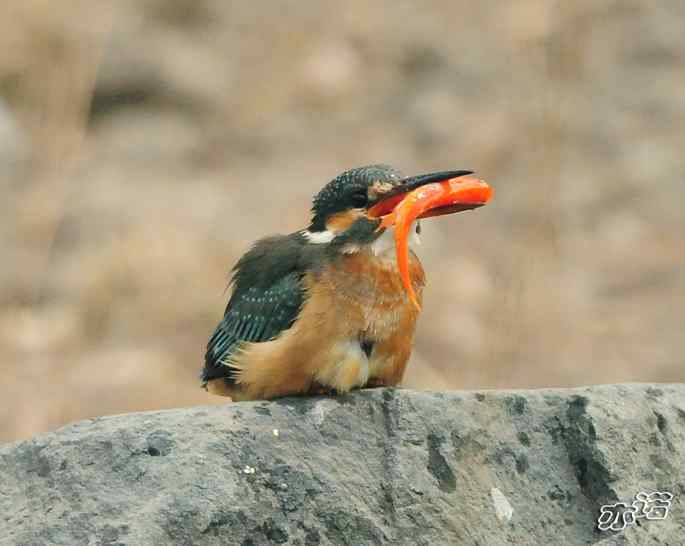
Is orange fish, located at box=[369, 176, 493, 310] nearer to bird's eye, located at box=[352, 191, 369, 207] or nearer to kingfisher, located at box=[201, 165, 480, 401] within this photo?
kingfisher, located at box=[201, 165, 480, 401]

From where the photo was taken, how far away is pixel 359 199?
4840mm

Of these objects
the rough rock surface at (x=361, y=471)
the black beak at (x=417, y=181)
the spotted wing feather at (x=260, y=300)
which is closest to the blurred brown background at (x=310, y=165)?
the spotted wing feather at (x=260, y=300)

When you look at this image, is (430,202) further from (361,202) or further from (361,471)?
(361,471)

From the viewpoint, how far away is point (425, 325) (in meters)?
8.81

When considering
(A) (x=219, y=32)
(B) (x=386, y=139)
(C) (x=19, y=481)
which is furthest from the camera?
(A) (x=219, y=32)

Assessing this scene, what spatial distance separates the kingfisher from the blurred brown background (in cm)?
138

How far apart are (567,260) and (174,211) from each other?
2233 millimetres

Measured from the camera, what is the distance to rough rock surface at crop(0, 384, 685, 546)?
390 cm

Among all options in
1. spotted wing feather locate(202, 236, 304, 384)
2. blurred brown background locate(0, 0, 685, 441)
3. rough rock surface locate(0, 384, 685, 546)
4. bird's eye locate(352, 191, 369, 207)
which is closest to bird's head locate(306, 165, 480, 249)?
bird's eye locate(352, 191, 369, 207)

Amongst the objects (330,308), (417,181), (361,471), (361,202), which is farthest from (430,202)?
(361,471)

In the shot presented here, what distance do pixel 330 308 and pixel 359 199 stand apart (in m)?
0.37

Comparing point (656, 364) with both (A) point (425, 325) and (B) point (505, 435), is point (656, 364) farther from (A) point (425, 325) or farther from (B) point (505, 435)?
(B) point (505, 435)

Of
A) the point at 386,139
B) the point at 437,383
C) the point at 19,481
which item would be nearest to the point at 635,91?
the point at 386,139

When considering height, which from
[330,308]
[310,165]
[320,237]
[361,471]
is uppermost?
[310,165]
